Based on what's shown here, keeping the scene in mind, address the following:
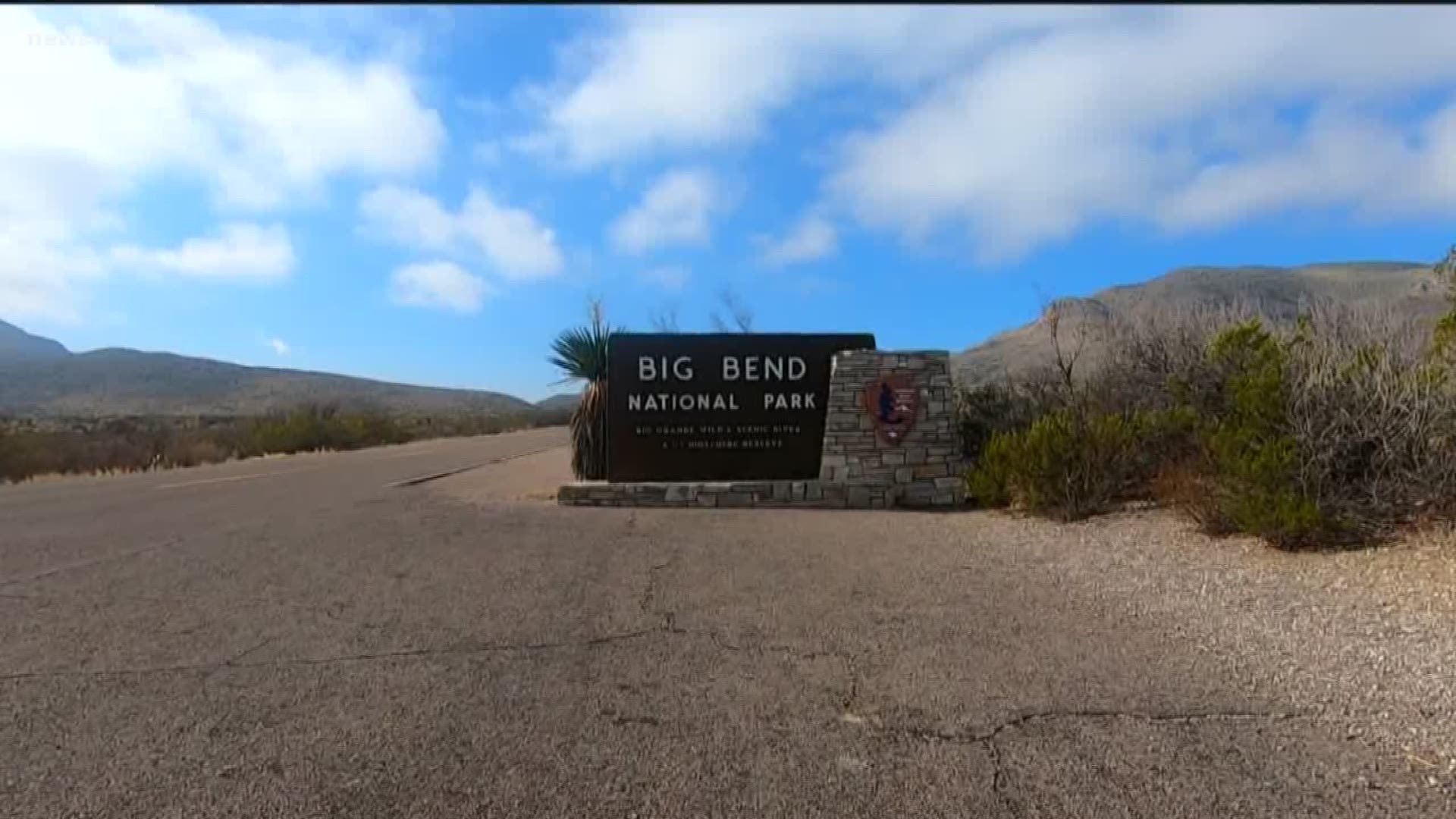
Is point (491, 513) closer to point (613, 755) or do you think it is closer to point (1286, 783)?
point (613, 755)

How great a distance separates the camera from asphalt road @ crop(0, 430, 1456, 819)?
→ 401cm

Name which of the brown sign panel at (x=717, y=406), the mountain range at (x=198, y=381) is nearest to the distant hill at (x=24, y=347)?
the mountain range at (x=198, y=381)

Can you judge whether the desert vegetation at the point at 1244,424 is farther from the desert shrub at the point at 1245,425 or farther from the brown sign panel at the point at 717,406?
the brown sign panel at the point at 717,406

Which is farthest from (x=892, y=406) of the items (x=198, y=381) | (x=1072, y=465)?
(x=198, y=381)

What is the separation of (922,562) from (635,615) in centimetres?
331

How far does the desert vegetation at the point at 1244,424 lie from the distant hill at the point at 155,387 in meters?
68.9

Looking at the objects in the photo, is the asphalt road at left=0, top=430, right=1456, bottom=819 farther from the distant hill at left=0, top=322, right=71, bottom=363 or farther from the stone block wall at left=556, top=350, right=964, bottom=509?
the distant hill at left=0, top=322, right=71, bottom=363

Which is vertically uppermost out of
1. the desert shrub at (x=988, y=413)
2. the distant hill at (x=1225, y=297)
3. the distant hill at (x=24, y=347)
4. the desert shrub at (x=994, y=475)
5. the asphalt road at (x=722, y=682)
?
the distant hill at (x=24, y=347)

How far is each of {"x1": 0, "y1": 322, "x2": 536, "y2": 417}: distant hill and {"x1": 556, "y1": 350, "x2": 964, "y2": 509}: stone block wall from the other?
66.6 m

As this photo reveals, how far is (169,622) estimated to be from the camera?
690 cm

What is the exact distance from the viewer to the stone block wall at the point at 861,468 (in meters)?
13.8

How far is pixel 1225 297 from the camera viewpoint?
87.2 ft

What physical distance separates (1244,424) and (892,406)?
210 inches

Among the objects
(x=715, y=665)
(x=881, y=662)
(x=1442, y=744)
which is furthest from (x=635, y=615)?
(x=1442, y=744)
